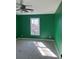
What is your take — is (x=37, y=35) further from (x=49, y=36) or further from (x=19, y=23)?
(x=19, y=23)

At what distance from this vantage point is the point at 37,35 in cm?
996

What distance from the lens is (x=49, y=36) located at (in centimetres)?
970
